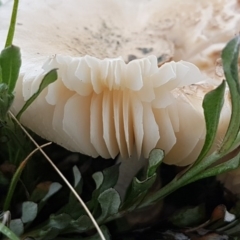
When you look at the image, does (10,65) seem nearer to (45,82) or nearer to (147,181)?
(45,82)

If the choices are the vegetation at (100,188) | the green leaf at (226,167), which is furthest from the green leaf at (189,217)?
the green leaf at (226,167)

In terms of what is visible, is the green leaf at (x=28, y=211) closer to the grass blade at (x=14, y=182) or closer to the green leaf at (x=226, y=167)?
the grass blade at (x=14, y=182)

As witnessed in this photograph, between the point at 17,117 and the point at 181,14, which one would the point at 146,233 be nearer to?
the point at 17,117

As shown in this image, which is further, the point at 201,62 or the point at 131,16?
the point at 131,16

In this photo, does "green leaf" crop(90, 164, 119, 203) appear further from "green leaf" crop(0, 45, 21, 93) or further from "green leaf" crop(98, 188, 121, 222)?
"green leaf" crop(0, 45, 21, 93)

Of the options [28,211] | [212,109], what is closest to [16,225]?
[28,211]

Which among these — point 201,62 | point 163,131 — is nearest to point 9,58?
point 163,131
